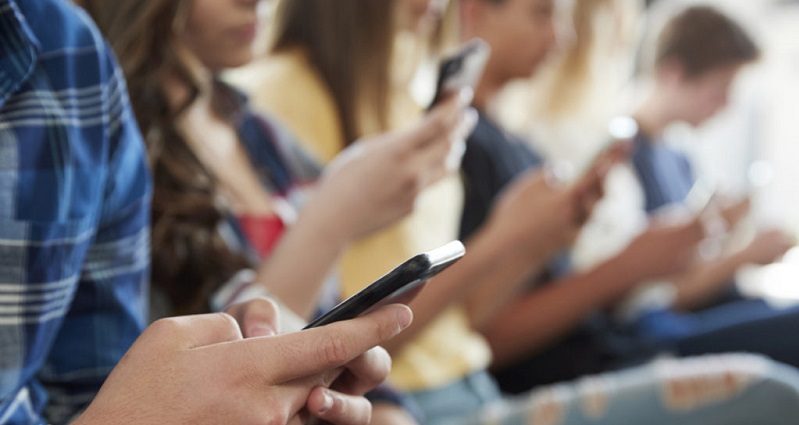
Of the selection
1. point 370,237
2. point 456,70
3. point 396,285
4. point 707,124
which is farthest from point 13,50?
point 707,124

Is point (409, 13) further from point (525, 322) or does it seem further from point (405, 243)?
point (525, 322)

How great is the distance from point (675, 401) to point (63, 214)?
27.5 inches

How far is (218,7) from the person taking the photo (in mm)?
859

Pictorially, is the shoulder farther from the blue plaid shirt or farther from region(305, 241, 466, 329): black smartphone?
region(305, 241, 466, 329): black smartphone

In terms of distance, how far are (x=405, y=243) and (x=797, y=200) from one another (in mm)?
2189

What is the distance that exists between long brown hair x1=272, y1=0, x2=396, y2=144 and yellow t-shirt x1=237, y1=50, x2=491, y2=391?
0.02 m

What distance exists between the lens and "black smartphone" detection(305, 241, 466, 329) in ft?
1.50

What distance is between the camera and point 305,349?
0.46 m

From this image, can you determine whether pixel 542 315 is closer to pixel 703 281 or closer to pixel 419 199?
pixel 419 199

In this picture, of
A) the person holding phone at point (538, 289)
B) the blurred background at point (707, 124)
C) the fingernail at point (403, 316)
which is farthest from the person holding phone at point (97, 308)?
the person holding phone at point (538, 289)

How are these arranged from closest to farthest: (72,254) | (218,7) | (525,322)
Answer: (72,254), (218,7), (525,322)

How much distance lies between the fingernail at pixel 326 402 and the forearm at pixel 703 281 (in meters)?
1.52

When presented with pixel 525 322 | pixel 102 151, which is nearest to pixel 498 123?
pixel 525 322

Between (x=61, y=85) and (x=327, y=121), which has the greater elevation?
(x=61, y=85)
